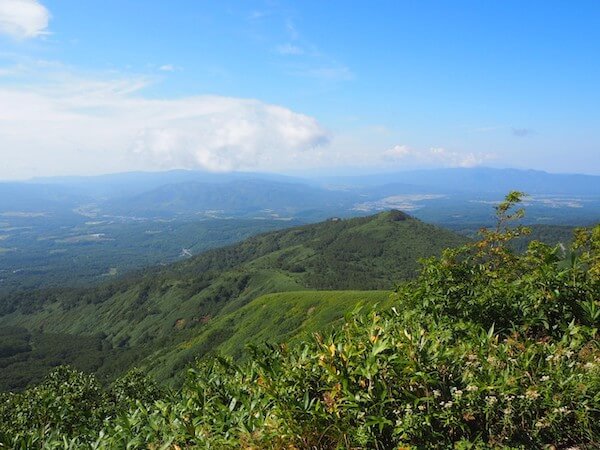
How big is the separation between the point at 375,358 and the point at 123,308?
560ft

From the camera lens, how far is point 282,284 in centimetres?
13375

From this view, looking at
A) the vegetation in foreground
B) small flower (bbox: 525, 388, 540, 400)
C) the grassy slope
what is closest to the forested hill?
the grassy slope

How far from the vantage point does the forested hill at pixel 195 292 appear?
132 metres

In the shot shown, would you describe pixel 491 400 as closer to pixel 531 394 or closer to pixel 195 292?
pixel 531 394

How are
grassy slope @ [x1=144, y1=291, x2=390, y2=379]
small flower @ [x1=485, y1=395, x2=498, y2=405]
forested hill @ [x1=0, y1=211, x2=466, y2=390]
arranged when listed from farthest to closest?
1. forested hill @ [x1=0, y1=211, x2=466, y2=390]
2. grassy slope @ [x1=144, y1=291, x2=390, y2=379]
3. small flower @ [x1=485, y1=395, x2=498, y2=405]

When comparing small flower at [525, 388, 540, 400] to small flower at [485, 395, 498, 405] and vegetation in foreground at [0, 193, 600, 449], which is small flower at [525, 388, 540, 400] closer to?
vegetation in foreground at [0, 193, 600, 449]

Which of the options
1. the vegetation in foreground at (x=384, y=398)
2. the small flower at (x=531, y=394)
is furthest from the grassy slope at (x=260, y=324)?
the small flower at (x=531, y=394)

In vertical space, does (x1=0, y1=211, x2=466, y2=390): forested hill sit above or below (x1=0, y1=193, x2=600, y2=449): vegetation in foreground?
below

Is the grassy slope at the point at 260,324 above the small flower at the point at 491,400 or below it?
below

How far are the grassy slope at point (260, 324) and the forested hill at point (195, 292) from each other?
38.3 ft

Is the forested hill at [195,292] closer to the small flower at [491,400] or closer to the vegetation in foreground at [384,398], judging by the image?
the vegetation in foreground at [384,398]

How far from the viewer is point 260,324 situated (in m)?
94.4

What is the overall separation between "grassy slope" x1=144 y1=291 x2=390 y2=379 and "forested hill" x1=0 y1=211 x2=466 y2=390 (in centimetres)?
1168

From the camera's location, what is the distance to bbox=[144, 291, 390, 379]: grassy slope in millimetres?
84438
